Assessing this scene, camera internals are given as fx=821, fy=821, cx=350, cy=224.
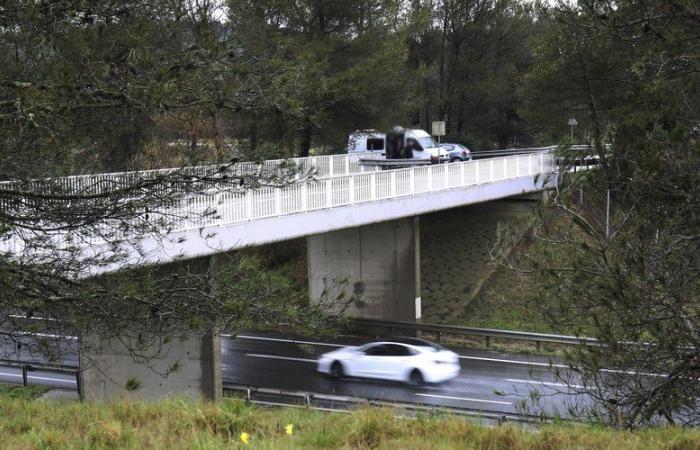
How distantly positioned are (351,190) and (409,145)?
53.1ft

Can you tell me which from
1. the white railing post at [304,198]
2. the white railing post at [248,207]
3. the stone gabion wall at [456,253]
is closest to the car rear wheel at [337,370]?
the white railing post at [304,198]

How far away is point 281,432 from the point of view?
6.43 metres

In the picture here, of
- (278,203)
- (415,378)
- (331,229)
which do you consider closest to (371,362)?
(415,378)

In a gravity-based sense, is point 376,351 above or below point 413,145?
below

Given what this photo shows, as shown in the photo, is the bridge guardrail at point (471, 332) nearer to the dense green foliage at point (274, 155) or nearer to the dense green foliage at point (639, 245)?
the dense green foliage at point (274, 155)

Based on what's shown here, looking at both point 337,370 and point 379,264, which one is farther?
point 379,264

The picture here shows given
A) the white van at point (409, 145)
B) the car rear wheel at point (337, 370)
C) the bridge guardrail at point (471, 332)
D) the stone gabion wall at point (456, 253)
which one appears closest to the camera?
the car rear wheel at point (337, 370)

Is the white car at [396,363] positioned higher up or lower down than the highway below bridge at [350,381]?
higher up

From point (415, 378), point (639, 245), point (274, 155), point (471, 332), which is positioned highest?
point (274, 155)

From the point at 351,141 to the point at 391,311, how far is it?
9141 mm

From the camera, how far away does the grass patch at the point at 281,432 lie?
5.92 m

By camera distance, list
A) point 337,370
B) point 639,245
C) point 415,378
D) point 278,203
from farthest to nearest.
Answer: point 337,370 < point 415,378 < point 278,203 < point 639,245

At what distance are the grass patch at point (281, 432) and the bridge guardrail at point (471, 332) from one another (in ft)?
60.3

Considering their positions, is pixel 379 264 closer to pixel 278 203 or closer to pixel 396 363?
pixel 396 363
